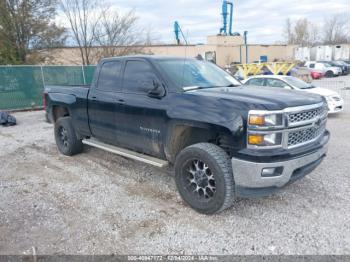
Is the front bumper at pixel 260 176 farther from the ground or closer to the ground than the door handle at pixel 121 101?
closer to the ground

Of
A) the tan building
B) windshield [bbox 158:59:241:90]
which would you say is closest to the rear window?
windshield [bbox 158:59:241:90]

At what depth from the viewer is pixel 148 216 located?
3.46 m

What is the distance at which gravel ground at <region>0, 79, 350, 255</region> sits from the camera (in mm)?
2893

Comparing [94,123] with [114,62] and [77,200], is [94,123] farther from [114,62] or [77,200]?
[77,200]

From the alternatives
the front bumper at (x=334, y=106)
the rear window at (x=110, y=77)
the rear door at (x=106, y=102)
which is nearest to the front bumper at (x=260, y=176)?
the rear door at (x=106, y=102)

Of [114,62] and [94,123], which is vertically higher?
[114,62]

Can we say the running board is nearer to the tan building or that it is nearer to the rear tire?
the rear tire

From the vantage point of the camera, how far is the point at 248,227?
10.5 ft

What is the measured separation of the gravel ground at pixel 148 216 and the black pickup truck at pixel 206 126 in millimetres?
391

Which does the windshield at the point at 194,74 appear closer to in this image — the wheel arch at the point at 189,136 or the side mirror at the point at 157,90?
the side mirror at the point at 157,90

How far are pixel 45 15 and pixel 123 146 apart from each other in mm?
15279

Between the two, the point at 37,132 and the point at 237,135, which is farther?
the point at 37,132

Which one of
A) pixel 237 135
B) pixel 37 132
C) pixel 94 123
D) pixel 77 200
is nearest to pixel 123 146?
pixel 94 123

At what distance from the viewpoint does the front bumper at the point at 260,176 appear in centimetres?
299
